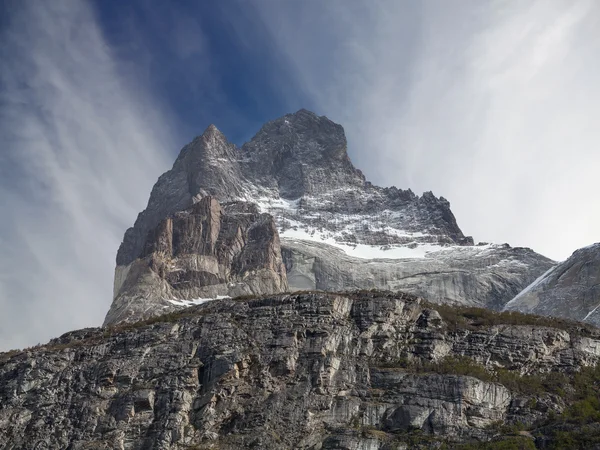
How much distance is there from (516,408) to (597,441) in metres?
11.1

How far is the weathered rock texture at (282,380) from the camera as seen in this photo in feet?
233

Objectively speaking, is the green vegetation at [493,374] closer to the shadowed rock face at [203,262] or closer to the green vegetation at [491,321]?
the green vegetation at [491,321]

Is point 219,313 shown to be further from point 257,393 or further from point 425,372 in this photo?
point 425,372

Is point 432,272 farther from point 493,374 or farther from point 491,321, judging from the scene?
point 493,374

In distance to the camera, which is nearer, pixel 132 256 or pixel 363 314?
pixel 363 314

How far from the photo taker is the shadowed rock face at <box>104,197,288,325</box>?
481 ft

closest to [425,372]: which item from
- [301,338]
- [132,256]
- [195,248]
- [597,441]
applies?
[301,338]

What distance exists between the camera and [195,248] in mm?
157375

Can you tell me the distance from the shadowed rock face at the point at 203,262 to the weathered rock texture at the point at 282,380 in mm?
57045

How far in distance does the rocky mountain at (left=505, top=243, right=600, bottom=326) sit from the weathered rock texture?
39934mm

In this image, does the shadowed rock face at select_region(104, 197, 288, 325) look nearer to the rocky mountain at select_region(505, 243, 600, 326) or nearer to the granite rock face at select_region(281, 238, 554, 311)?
the granite rock face at select_region(281, 238, 554, 311)

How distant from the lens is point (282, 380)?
75.8 meters

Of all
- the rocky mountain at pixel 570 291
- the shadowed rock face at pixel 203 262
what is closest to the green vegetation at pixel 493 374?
the rocky mountain at pixel 570 291

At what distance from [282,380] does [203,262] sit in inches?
3178
